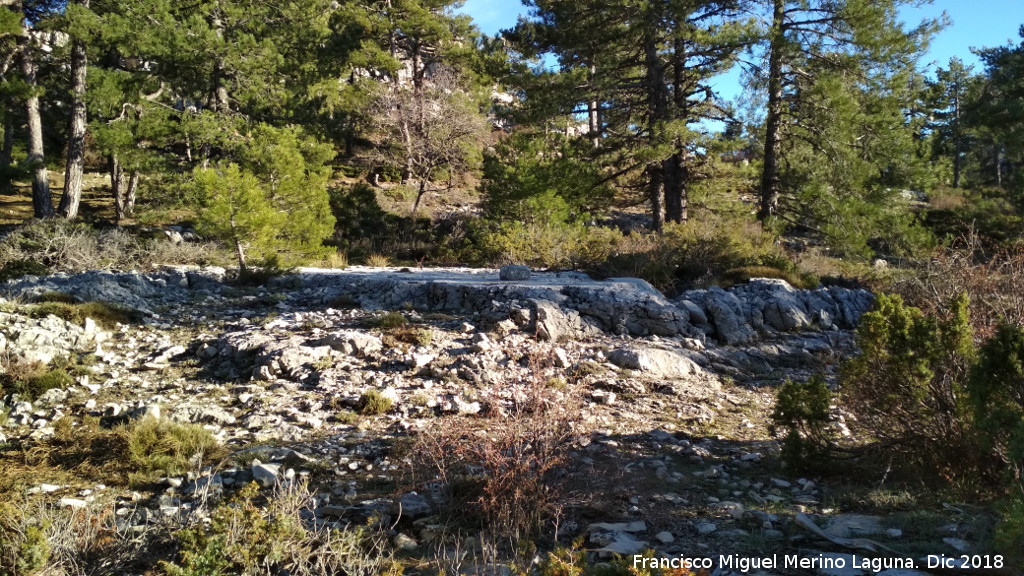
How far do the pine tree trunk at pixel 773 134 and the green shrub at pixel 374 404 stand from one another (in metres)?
13.7

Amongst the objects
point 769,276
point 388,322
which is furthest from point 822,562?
point 769,276

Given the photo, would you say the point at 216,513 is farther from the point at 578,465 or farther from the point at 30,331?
the point at 30,331

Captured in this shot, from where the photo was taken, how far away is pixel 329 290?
10734mm

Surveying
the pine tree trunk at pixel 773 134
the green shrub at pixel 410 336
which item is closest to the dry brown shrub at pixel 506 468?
the green shrub at pixel 410 336

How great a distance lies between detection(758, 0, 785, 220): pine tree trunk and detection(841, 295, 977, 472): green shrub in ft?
41.9

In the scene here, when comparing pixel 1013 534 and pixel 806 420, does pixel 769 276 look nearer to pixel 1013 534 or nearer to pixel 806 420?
pixel 806 420

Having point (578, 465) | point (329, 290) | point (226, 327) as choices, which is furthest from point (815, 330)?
point (226, 327)

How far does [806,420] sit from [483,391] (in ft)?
10.3

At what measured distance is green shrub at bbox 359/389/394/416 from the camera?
5852 mm

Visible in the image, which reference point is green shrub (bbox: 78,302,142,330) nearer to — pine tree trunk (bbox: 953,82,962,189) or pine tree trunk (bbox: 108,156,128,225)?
pine tree trunk (bbox: 108,156,128,225)

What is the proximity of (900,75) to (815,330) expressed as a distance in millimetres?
9382

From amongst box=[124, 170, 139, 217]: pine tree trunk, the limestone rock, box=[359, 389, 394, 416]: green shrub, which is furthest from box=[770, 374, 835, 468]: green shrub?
box=[124, 170, 139, 217]: pine tree trunk

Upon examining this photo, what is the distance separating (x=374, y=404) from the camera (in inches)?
231

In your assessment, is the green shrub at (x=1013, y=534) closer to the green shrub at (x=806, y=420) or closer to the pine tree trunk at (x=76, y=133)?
the green shrub at (x=806, y=420)
